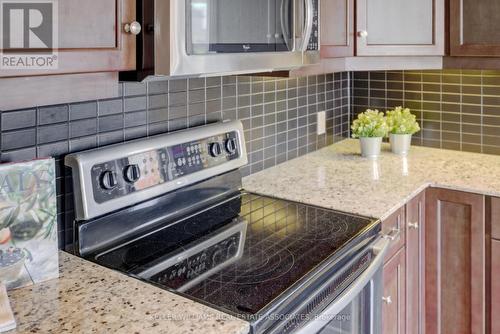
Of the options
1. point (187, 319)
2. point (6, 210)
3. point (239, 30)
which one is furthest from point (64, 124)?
point (187, 319)

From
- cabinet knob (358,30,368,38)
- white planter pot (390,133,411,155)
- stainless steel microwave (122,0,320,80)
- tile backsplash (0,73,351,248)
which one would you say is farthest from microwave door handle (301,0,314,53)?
white planter pot (390,133,411,155)

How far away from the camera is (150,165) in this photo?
1433mm

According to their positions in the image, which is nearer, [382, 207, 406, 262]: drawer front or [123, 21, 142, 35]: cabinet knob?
[123, 21, 142, 35]: cabinet knob

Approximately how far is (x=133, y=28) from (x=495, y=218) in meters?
1.36

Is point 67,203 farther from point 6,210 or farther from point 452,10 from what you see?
point 452,10

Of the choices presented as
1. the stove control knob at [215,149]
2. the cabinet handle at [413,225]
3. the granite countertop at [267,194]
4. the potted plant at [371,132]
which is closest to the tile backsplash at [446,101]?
the granite countertop at [267,194]

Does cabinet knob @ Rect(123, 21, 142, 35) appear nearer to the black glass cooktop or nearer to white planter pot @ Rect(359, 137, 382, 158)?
the black glass cooktop

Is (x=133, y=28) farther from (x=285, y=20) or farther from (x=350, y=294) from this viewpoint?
(x=350, y=294)

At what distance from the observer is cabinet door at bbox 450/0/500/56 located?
1.92 meters

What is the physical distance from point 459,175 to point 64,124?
1434 millimetres

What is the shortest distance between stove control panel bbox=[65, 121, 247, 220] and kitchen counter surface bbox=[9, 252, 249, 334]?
0.80 feet

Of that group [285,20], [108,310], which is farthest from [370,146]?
[108,310]

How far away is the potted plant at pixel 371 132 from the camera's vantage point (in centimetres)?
220

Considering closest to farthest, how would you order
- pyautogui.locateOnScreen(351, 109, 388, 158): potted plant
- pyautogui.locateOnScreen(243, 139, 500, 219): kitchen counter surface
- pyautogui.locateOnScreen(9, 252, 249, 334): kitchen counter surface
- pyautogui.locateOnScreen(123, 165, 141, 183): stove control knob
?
pyautogui.locateOnScreen(9, 252, 249, 334): kitchen counter surface, pyautogui.locateOnScreen(123, 165, 141, 183): stove control knob, pyautogui.locateOnScreen(243, 139, 500, 219): kitchen counter surface, pyautogui.locateOnScreen(351, 109, 388, 158): potted plant
